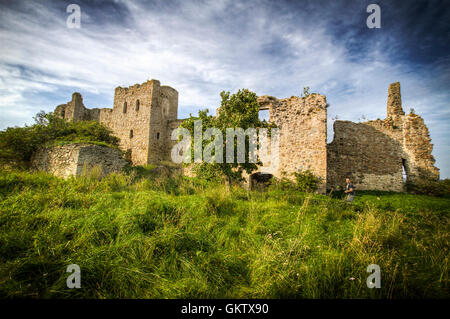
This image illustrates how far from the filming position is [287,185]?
1025cm

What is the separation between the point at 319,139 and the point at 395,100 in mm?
8822

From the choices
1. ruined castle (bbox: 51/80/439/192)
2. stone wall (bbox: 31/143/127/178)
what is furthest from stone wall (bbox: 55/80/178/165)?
stone wall (bbox: 31/143/127/178)

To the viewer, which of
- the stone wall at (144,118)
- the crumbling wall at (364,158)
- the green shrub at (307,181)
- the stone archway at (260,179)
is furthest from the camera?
the stone wall at (144,118)

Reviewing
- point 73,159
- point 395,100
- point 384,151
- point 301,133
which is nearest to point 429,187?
point 384,151

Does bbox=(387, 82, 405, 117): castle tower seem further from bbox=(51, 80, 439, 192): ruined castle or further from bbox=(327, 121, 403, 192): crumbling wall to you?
bbox=(327, 121, 403, 192): crumbling wall

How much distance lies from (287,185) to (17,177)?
10917 millimetres

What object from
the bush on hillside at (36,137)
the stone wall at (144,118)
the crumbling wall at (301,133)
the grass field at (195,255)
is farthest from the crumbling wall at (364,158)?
the stone wall at (144,118)

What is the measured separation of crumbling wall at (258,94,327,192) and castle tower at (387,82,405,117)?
7.83 meters

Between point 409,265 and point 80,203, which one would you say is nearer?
point 409,265

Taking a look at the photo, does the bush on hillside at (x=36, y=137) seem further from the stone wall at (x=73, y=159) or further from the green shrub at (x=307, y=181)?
the green shrub at (x=307, y=181)

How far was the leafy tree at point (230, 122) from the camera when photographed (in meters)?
7.98

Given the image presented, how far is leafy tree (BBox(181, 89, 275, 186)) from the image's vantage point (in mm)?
7984
